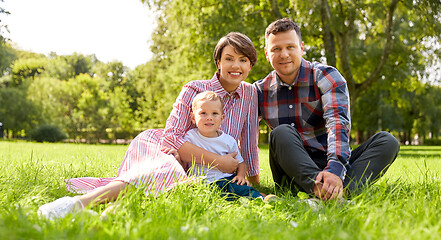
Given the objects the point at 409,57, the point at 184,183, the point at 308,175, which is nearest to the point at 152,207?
the point at 184,183

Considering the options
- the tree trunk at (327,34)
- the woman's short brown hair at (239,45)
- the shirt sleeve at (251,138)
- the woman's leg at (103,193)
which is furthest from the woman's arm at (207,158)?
the tree trunk at (327,34)

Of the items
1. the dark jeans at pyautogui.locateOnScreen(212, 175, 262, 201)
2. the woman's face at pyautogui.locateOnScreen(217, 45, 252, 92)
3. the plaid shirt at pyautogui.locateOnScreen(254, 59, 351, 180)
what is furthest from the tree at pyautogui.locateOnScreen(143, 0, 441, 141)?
the dark jeans at pyautogui.locateOnScreen(212, 175, 262, 201)

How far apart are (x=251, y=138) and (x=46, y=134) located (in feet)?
87.5

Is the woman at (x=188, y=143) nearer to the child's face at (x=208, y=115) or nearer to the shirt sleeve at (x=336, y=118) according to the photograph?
the child's face at (x=208, y=115)

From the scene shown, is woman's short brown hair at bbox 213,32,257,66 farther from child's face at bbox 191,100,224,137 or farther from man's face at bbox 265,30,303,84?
child's face at bbox 191,100,224,137

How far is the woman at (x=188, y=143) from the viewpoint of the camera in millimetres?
2906

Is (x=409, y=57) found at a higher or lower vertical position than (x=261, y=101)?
higher

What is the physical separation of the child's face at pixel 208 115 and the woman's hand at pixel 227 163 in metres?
0.28

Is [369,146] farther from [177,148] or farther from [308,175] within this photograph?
[177,148]

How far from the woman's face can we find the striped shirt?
0.15m

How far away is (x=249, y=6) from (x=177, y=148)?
39.5 feet

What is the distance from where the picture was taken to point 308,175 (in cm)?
299

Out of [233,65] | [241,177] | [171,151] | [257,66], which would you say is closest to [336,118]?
[241,177]

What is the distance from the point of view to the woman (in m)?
2.91
